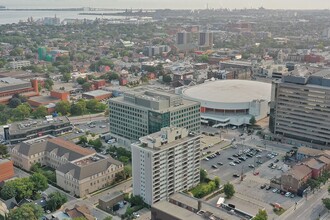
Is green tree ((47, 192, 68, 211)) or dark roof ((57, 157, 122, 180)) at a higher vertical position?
dark roof ((57, 157, 122, 180))

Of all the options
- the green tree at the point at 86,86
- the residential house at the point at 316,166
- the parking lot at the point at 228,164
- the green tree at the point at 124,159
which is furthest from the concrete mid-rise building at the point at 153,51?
the residential house at the point at 316,166

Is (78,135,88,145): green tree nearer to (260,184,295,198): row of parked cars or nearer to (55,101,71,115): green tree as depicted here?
(55,101,71,115): green tree

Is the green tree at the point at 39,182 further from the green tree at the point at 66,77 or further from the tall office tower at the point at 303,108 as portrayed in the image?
the green tree at the point at 66,77

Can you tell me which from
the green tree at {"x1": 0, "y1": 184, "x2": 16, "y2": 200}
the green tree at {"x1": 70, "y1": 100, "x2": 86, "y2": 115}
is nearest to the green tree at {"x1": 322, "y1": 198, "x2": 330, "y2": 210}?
the green tree at {"x1": 0, "y1": 184, "x2": 16, "y2": 200}

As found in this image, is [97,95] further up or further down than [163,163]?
further down

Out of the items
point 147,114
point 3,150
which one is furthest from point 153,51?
point 3,150

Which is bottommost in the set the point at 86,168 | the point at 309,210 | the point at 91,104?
the point at 309,210

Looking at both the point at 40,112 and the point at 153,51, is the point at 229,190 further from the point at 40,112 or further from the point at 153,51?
the point at 153,51

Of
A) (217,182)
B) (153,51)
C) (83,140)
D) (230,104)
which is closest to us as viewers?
(217,182)
